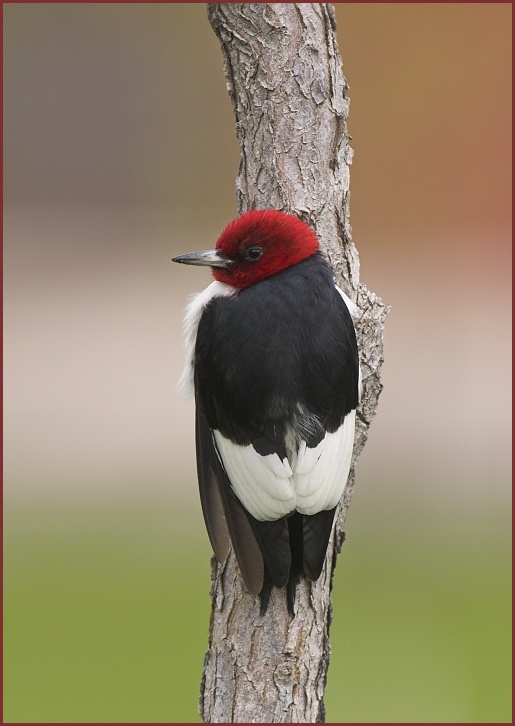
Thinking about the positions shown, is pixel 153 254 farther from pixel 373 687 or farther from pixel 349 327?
pixel 349 327

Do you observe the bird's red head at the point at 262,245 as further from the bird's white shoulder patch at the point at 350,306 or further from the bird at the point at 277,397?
the bird's white shoulder patch at the point at 350,306

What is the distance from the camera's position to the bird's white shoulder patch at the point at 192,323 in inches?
79.4

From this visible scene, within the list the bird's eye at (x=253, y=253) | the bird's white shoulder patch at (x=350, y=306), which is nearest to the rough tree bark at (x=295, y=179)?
the bird's white shoulder patch at (x=350, y=306)

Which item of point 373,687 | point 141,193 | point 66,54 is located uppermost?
point 66,54

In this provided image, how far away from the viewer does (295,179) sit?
6.72 feet

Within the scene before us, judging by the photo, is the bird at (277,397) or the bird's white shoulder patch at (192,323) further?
the bird's white shoulder patch at (192,323)

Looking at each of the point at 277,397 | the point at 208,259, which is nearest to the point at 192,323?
the point at 208,259

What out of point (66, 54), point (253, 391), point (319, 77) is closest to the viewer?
point (253, 391)

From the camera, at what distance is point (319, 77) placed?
2047 mm

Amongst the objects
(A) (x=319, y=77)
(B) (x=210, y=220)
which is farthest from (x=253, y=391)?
(B) (x=210, y=220)

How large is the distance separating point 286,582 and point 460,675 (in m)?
1.70

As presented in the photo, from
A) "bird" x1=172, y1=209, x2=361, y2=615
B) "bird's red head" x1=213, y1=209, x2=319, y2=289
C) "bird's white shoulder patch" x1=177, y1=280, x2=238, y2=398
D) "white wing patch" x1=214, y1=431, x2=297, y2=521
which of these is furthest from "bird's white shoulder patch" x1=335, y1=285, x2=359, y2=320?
"white wing patch" x1=214, y1=431, x2=297, y2=521

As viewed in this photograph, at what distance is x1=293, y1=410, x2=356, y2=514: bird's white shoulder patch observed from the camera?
184cm

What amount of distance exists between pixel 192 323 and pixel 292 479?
17.6 inches
